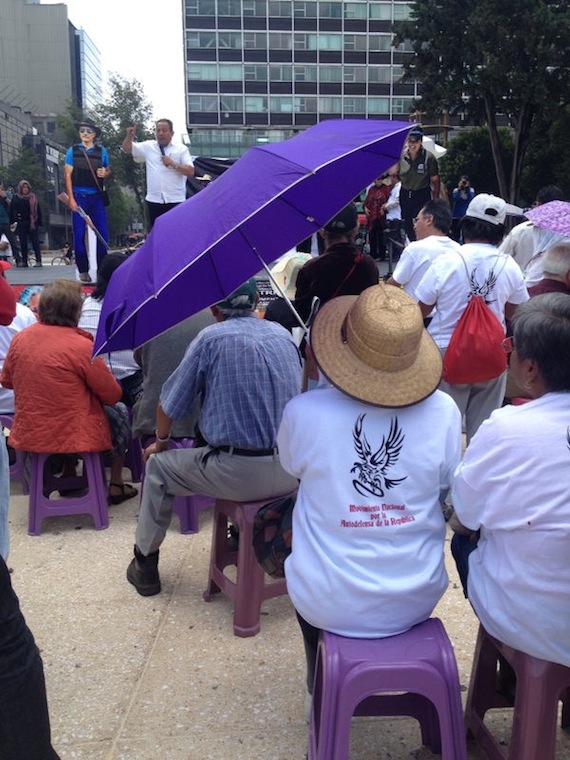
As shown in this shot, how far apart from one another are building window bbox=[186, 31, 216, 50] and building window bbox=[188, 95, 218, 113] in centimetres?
484

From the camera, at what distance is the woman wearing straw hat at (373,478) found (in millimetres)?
1844

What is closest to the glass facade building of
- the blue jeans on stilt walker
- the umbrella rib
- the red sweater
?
the blue jeans on stilt walker

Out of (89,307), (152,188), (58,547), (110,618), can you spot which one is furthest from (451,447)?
(152,188)

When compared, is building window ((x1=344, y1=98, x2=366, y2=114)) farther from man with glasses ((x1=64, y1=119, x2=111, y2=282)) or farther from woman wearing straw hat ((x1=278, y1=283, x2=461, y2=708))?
woman wearing straw hat ((x1=278, y1=283, x2=461, y2=708))

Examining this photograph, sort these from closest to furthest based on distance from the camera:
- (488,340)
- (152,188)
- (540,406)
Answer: (540,406) < (488,340) < (152,188)

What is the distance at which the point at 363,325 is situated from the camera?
1.90 m

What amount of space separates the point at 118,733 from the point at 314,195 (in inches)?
81.2

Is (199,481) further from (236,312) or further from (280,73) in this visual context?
(280,73)

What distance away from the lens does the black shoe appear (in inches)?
125

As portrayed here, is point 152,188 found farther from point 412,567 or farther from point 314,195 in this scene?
point 412,567

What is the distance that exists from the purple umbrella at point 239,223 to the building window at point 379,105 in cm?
7431

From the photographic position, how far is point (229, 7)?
6738 cm

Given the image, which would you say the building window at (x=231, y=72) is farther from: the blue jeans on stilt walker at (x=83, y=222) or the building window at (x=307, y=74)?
the blue jeans on stilt walker at (x=83, y=222)

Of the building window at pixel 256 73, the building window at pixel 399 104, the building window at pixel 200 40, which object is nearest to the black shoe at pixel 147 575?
the building window at pixel 256 73
